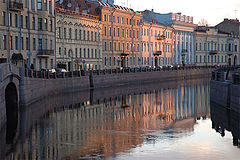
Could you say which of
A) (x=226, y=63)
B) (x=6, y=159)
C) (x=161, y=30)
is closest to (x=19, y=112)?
(x=6, y=159)

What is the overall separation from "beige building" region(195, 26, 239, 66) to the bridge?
1049 inches

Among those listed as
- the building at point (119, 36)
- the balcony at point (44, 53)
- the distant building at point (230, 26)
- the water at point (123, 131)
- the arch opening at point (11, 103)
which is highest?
the distant building at point (230, 26)

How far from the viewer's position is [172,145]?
23641 millimetres

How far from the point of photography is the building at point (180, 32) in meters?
112

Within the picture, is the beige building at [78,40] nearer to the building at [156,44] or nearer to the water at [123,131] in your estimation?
the building at [156,44]

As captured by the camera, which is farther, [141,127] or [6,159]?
[141,127]

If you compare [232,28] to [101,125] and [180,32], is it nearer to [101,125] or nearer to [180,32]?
[180,32]

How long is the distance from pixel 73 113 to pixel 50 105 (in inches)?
177

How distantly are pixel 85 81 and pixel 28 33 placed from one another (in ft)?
26.4

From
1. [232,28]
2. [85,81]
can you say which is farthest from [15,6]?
[232,28]

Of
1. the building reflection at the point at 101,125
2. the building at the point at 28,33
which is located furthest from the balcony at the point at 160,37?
the building reflection at the point at 101,125

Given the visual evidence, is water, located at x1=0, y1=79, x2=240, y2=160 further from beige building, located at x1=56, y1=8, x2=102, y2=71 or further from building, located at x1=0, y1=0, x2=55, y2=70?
beige building, located at x1=56, y1=8, x2=102, y2=71

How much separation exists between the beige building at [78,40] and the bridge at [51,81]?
4.51m

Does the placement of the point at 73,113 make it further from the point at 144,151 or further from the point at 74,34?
the point at 74,34
